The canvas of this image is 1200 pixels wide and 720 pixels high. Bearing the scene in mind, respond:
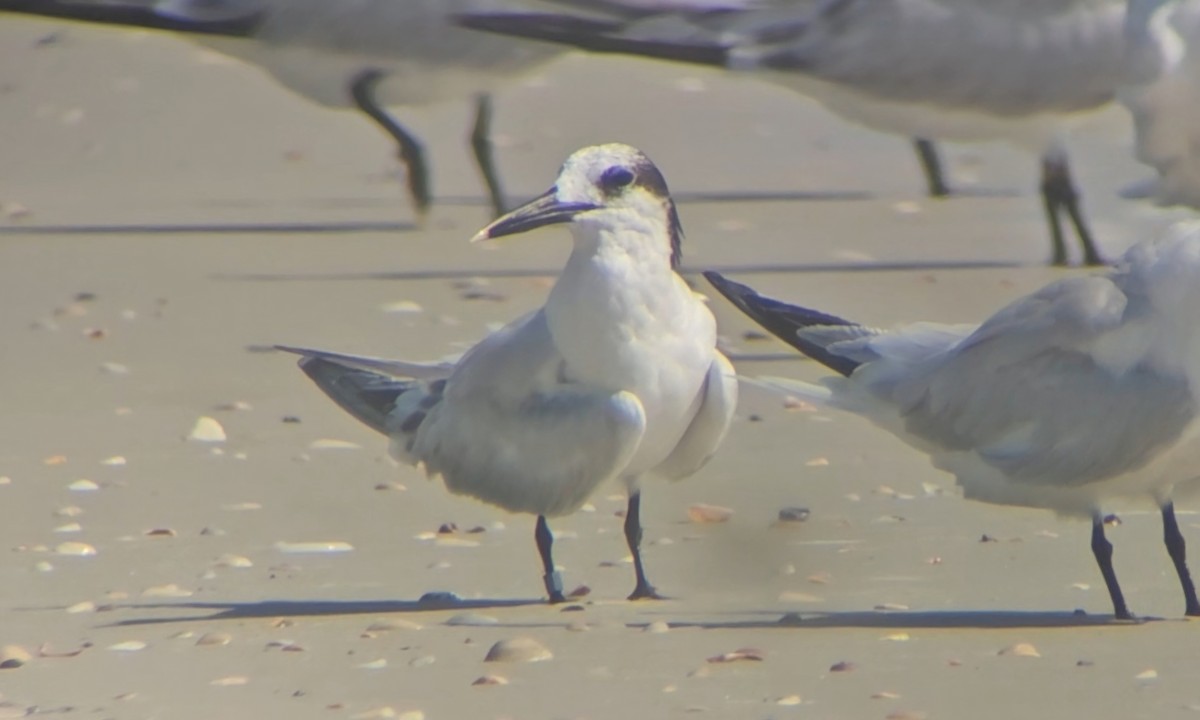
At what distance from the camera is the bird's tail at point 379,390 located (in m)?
5.37

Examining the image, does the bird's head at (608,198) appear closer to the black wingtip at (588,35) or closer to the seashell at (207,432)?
the seashell at (207,432)

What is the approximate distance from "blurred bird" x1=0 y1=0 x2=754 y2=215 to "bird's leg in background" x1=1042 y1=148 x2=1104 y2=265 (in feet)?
4.50

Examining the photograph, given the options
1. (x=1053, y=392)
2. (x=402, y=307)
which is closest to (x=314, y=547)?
(x=1053, y=392)

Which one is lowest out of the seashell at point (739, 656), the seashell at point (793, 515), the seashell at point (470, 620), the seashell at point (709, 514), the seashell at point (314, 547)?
the seashell at point (314, 547)

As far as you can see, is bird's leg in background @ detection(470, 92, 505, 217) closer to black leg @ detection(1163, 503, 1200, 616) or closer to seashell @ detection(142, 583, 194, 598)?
seashell @ detection(142, 583, 194, 598)

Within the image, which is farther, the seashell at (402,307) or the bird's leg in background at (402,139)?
the bird's leg in background at (402,139)

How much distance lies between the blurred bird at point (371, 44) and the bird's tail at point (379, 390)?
159 inches

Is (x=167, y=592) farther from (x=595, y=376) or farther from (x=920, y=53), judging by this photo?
(x=920, y=53)

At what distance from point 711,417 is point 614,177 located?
48 cm

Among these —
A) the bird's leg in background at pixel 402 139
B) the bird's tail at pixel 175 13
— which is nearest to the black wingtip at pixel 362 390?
the bird's leg in background at pixel 402 139

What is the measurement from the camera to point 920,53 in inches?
373

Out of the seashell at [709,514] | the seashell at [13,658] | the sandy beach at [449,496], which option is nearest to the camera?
the sandy beach at [449,496]

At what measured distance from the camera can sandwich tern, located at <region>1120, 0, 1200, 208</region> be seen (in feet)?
26.0

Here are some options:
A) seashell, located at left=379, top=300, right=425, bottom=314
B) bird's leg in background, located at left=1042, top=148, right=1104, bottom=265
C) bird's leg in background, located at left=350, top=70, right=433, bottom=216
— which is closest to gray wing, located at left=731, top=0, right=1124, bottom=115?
bird's leg in background, located at left=1042, top=148, right=1104, bottom=265
